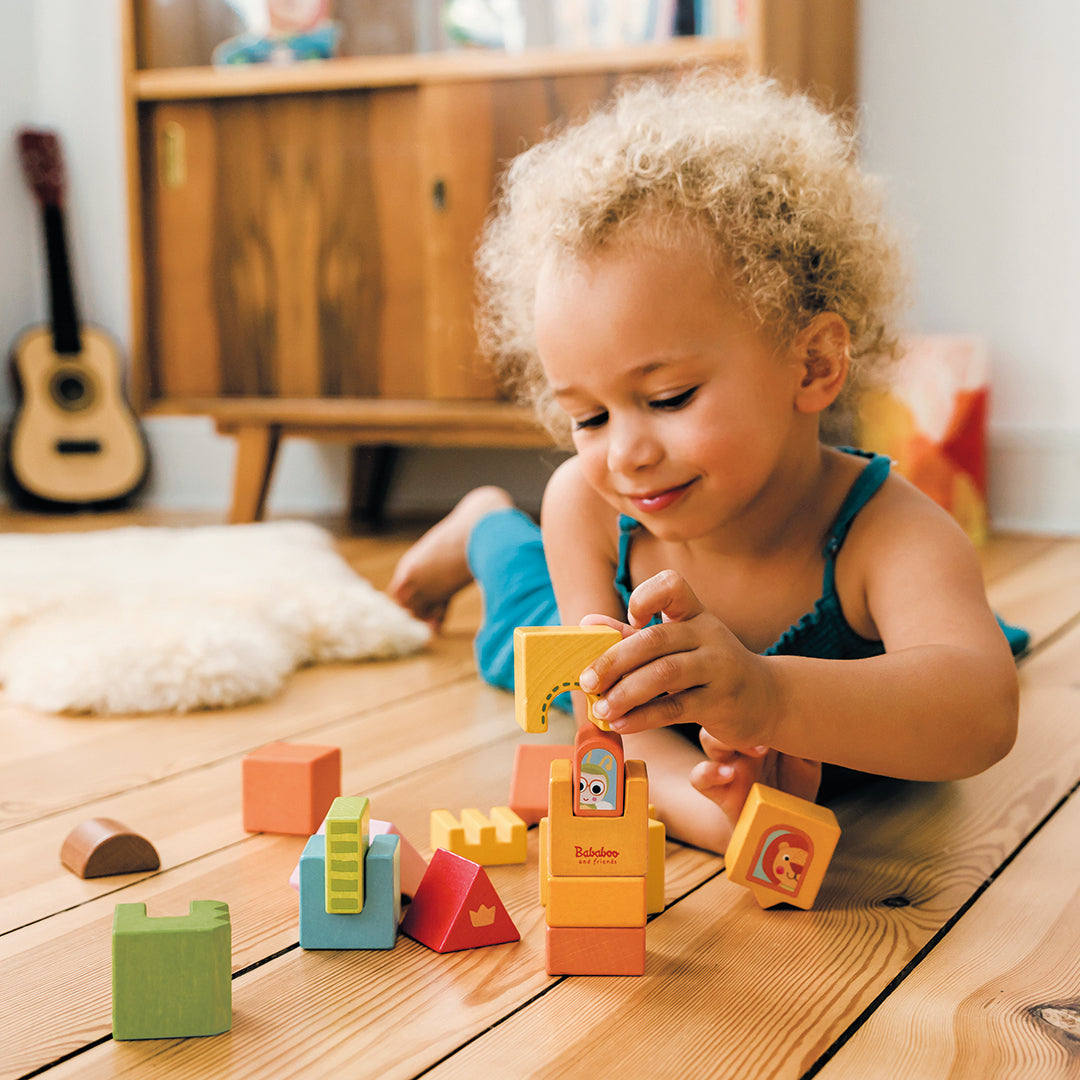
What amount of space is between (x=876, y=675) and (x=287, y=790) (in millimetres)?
405

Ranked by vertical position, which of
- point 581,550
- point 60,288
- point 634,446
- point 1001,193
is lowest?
point 581,550

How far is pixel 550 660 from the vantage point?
0.61 m

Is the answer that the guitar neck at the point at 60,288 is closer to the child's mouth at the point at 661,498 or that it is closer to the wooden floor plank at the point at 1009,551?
the wooden floor plank at the point at 1009,551

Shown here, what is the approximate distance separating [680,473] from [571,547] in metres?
0.21

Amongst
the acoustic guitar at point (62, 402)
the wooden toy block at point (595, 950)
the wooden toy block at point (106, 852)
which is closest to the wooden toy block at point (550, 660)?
the wooden toy block at point (595, 950)

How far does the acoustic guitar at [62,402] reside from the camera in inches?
100

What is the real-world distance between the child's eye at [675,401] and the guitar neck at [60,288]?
6.97 feet

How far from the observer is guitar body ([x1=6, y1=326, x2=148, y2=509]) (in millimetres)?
2541

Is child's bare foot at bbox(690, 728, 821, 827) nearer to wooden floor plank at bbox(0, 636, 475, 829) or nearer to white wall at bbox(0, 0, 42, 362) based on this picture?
wooden floor plank at bbox(0, 636, 475, 829)

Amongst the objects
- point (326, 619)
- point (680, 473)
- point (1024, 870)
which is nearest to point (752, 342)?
point (680, 473)

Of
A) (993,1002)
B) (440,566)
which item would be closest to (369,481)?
(440,566)

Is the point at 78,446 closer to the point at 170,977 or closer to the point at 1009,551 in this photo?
the point at 1009,551

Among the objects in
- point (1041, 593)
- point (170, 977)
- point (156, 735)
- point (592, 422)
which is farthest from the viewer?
point (1041, 593)

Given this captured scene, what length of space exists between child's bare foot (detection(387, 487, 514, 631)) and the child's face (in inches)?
26.5
